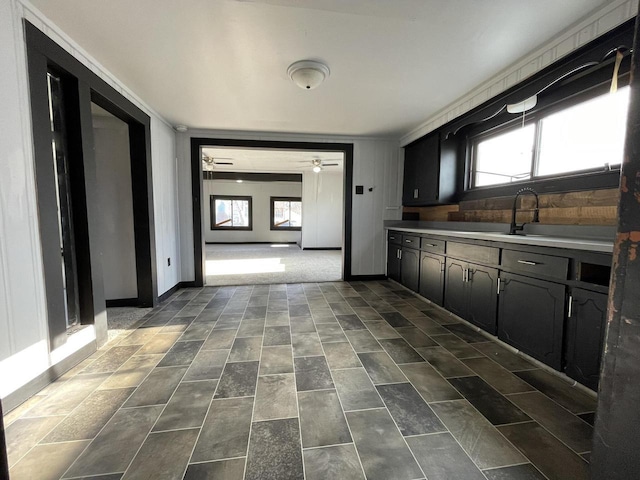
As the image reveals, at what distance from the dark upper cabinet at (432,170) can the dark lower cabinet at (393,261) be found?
0.76 meters

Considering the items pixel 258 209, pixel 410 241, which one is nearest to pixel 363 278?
pixel 410 241

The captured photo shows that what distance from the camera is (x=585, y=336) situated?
5.27 ft

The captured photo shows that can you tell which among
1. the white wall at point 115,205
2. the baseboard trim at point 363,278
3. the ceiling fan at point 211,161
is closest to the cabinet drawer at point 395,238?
the baseboard trim at point 363,278

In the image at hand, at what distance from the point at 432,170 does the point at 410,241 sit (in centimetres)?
102

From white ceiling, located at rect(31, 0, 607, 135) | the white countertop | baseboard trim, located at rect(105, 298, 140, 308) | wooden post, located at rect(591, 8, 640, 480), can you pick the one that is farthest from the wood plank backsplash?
baseboard trim, located at rect(105, 298, 140, 308)

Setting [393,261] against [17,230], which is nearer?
[17,230]

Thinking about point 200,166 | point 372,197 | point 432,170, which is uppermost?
point 200,166

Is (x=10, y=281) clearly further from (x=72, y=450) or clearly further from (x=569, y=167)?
(x=569, y=167)

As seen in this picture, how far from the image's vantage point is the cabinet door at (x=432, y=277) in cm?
307

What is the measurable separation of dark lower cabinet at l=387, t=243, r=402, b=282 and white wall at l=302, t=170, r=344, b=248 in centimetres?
401

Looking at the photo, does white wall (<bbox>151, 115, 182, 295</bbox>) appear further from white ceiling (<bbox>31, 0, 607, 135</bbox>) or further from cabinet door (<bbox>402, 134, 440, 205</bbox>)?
cabinet door (<bbox>402, 134, 440, 205</bbox>)

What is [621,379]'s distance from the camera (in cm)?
55

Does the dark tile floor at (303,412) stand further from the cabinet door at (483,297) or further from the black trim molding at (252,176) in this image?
the black trim molding at (252,176)

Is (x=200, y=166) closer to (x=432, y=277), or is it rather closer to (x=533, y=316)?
(x=432, y=277)
